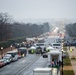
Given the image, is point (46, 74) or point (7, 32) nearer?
point (46, 74)

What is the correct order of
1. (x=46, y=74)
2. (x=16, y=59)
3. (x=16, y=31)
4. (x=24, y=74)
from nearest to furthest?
(x=46, y=74) → (x=24, y=74) → (x=16, y=59) → (x=16, y=31)

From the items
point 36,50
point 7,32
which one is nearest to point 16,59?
point 36,50

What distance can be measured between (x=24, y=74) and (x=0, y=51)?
1018 inches

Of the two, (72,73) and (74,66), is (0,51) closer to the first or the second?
(74,66)

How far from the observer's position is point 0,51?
5869cm

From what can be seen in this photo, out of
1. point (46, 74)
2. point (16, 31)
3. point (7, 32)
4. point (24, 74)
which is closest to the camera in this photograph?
point (46, 74)

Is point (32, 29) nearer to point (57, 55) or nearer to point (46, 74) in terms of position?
point (57, 55)

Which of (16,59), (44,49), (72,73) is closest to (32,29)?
(44,49)

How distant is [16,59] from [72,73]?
1415cm

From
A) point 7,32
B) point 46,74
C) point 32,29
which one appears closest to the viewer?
point 46,74

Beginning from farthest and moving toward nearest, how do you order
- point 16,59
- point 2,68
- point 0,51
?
1. point 0,51
2. point 16,59
3. point 2,68

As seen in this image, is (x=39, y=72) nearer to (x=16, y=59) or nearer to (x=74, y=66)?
(x=74, y=66)

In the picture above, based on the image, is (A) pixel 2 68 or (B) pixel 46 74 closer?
(B) pixel 46 74

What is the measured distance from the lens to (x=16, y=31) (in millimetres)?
105312
